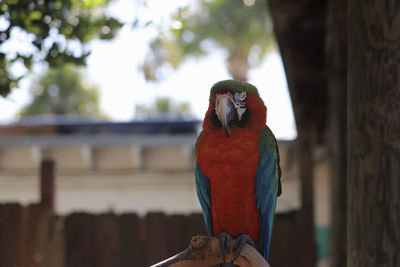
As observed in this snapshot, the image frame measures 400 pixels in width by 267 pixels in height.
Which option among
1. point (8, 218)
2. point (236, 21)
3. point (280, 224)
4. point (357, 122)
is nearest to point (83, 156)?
point (8, 218)

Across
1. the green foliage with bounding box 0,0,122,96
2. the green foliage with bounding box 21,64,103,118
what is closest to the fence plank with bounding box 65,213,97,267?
the green foliage with bounding box 0,0,122,96

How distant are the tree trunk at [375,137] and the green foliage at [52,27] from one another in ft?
4.80

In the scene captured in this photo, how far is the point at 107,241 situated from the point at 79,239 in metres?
0.23

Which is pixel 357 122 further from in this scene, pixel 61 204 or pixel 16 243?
pixel 61 204

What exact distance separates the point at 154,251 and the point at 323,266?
836 cm

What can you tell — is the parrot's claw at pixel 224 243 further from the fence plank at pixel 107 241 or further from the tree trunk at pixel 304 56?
the fence plank at pixel 107 241

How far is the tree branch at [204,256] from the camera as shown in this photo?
56.8 inches

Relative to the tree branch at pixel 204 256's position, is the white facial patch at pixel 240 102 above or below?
above

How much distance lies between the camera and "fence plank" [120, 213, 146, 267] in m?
3.89

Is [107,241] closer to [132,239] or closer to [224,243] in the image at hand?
[132,239]

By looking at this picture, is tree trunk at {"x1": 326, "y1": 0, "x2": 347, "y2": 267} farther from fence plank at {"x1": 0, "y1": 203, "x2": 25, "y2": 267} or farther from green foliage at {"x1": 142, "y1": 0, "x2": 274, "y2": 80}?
green foliage at {"x1": 142, "y1": 0, "x2": 274, "y2": 80}

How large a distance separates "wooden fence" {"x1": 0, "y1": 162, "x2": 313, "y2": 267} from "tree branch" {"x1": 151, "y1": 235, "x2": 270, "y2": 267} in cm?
226

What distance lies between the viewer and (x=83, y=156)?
24.6 feet

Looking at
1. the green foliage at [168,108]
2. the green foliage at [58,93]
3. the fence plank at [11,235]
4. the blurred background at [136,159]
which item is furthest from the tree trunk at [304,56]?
the green foliage at [168,108]
